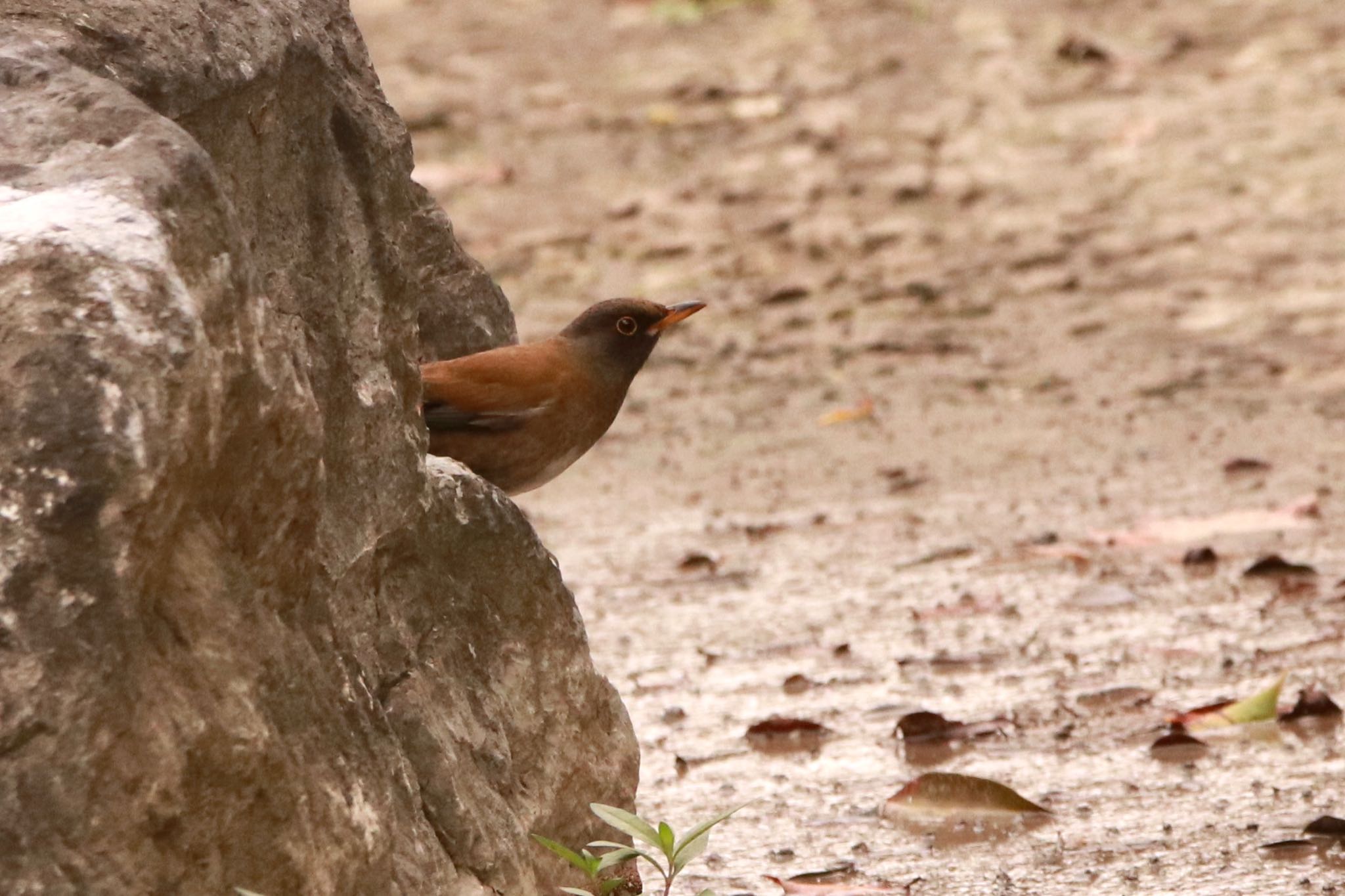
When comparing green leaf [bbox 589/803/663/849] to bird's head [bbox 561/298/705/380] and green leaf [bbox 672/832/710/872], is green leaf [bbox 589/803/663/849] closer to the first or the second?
green leaf [bbox 672/832/710/872]

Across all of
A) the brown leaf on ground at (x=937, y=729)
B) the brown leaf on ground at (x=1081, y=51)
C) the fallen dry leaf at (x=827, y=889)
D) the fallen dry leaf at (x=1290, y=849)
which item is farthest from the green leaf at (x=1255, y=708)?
the brown leaf on ground at (x=1081, y=51)

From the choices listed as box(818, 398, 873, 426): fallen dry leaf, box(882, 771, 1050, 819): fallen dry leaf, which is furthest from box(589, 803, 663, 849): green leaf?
box(818, 398, 873, 426): fallen dry leaf

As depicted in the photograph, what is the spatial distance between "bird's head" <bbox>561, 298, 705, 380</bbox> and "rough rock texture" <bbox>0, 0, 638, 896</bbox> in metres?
1.47

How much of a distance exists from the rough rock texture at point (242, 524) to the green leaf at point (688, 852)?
0.24 metres

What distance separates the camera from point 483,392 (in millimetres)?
4551

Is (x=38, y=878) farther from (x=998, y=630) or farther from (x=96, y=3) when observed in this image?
(x=998, y=630)

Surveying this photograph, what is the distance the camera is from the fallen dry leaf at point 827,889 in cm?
360

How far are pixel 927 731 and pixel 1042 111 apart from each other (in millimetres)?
7348

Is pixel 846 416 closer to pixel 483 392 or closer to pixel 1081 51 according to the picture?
pixel 483 392

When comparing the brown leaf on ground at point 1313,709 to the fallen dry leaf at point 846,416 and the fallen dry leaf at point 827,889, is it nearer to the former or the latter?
the fallen dry leaf at point 827,889

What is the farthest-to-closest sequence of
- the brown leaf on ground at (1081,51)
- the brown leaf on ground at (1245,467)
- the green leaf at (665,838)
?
1. the brown leaf on ground at (1081,51)
2. the brown leaf on ground at (1245,467)
3. the green leaf at (665,838)

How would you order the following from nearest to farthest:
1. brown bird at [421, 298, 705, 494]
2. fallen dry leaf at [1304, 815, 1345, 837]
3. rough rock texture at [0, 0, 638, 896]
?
1. rough rock texture at [0, 0, 638, 896]
2. fallen dry leaf at [1304, 815, 1345, 837]
3. brown bird at [421, 298, 705, 494]

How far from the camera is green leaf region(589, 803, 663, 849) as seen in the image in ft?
10.1

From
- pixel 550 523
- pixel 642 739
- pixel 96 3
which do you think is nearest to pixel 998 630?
pixel 642 739
